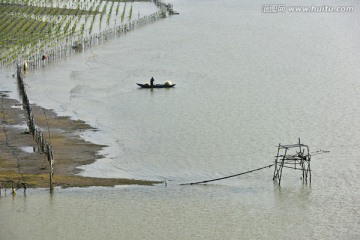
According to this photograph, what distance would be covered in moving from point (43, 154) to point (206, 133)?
774 cm

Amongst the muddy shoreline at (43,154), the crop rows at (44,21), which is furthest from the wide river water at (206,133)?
the crop rows at (44,21)

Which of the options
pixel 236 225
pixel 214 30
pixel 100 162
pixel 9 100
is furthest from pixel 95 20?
pixel 236 225

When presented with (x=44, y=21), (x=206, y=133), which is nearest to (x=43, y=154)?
(x=206, y=133)

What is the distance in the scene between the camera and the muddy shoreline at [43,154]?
82.9 feet

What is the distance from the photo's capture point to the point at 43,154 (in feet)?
91.7

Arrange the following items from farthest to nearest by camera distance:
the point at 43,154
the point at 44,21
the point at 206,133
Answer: the point at 44,21 < the point at 206,133 < the point at 43,154

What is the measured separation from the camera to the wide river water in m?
22.3

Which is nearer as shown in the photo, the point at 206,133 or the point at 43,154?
the point at 43,154

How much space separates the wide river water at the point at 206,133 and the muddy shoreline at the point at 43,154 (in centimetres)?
70

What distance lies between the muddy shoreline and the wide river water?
70 centimetres

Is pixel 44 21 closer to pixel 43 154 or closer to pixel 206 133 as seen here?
pixel 206 133

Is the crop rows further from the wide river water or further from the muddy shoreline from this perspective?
the muddy shoreline

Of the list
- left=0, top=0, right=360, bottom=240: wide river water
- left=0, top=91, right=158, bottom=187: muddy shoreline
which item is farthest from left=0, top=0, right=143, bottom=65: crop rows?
left=0, top=91, right=158, bottom=187: muddy shoreline

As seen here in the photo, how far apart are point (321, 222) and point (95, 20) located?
52.0m
